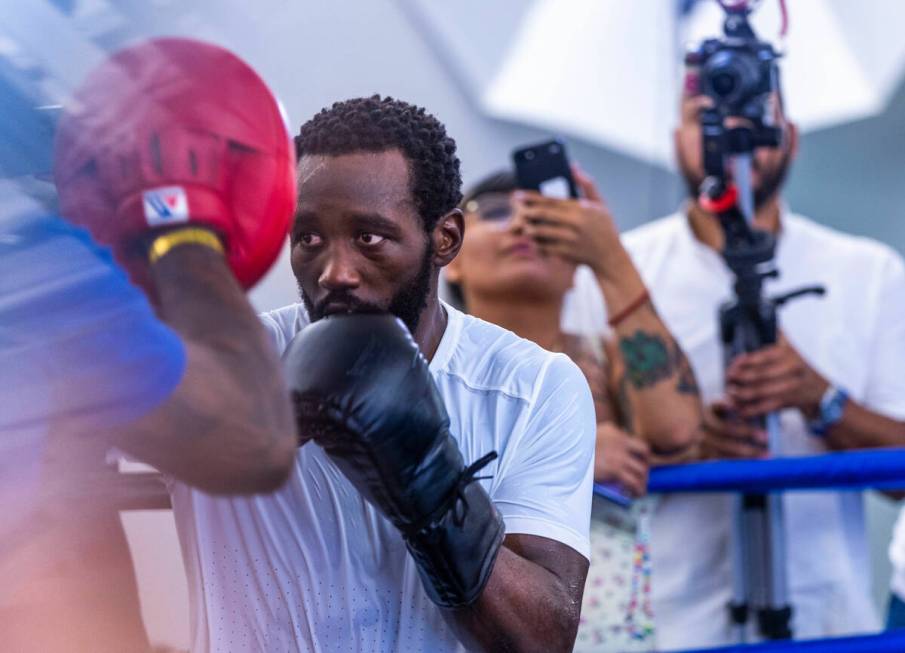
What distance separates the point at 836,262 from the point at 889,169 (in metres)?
1.74

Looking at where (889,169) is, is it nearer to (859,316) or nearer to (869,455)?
(859,316)

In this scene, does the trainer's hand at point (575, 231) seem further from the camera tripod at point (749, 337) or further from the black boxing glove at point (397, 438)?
the black boxing glove at point (397, 438)

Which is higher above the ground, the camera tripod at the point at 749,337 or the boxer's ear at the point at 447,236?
the boxer's ear at the point at 447,236

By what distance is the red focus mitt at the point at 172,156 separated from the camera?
799 mm

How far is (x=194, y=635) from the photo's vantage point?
3.57 feet

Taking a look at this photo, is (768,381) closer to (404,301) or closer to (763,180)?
(763,180)

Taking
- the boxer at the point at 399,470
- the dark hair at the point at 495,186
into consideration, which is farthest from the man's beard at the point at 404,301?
the dark hair at the point at 495,186

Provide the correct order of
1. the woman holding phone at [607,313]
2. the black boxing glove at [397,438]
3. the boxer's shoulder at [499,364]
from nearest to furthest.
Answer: the black boxing glove at [397,438] < the boxer's shoulder at [499,364] < the woman holding phone at [607,313]

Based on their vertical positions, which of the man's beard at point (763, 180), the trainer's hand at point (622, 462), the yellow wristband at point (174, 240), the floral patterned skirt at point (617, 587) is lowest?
the floral patterned skirt at point (617, 587)

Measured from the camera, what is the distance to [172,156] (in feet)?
2.64

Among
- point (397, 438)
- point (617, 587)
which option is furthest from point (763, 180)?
point (397, 438)

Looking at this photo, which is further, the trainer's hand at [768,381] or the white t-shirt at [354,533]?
the trainer's hand at [768,381]

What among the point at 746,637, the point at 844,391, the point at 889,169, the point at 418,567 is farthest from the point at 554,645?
the point at 889,169

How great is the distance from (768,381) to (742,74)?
0.46 metres
